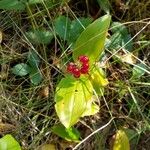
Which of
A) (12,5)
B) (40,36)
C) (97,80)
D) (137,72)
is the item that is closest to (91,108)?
(97,80)

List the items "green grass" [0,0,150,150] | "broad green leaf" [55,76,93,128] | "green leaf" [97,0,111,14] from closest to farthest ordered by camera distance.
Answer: "broad green leaf" [55,76,93,128]
"green grass" [0,0,150,150]
"green leaf" [97,0,111,14]

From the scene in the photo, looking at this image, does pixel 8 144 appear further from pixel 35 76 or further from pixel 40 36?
pixel 40 36

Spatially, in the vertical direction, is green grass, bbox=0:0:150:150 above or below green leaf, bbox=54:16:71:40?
below

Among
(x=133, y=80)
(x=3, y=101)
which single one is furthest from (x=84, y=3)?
(x=3, y=101)

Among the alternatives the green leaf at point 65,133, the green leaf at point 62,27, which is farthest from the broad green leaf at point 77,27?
the green leaf at point 65,133

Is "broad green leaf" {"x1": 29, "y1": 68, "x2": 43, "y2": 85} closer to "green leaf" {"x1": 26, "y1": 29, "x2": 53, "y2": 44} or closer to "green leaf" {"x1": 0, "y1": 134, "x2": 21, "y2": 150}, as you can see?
"green leaf" {"x1": 26, "y1": 29, "x2": 53, "y2": 44}

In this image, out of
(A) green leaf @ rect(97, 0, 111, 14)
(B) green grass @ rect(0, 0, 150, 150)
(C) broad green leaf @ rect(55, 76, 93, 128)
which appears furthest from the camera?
(A) green leaf @ rect(97, 0, 111, 14)

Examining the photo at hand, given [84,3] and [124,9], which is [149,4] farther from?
[84,3]

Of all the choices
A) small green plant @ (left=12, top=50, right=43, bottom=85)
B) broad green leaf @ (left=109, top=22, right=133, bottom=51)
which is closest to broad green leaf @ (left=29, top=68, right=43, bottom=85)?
small green plant @ (left=12, top=50, right=43, bottom=85)
